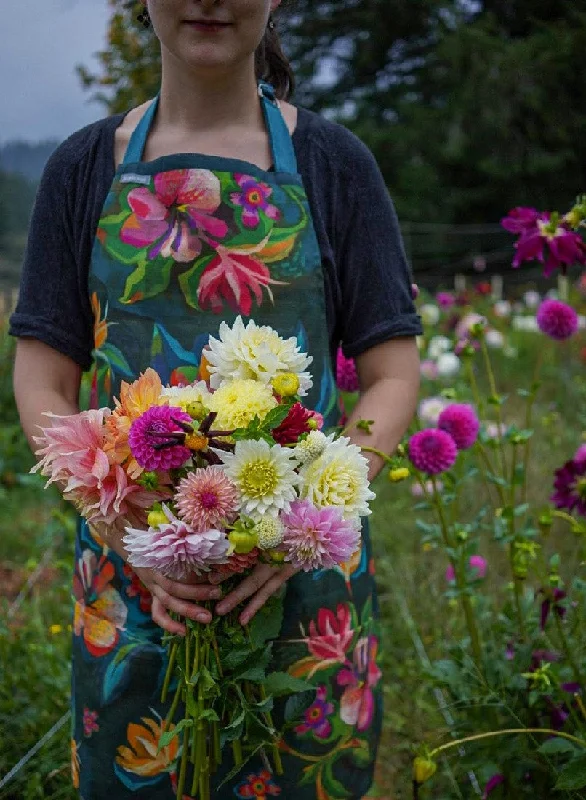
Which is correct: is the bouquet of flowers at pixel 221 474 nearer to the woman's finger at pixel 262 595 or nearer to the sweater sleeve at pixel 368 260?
the woman's finger at pixel 262 595

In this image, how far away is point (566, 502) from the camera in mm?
1532

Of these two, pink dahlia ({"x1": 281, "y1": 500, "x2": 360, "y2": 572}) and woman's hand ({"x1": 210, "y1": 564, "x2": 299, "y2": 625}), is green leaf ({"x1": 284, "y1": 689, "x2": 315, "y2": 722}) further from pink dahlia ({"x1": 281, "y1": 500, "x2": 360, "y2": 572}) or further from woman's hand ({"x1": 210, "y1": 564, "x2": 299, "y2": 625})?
pink dahlia ({"x1": 281, "y1": 500, "x2": 360, "y2": 572})

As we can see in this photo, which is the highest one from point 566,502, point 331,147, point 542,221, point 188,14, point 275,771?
point 188,14

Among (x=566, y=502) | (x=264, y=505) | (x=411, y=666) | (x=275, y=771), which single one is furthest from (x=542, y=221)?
(x=411, y=666)

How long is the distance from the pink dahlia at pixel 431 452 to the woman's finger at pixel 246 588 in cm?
52

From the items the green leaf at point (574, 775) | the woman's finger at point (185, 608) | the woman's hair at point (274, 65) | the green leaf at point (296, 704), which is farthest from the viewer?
the woman's hair at point (274, 65)

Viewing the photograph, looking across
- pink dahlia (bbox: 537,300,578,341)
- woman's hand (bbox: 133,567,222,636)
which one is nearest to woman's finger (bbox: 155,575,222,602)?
woman's hand (bbox: 133,567,222,636)

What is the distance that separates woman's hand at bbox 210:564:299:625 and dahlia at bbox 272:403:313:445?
15cm

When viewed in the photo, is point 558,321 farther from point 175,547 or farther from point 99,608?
point 175,547

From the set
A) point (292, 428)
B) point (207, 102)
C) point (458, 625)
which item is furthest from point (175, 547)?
point (458, 625)

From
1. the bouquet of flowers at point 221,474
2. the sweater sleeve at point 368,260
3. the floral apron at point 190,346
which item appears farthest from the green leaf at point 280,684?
the sweater sleeve at point 368,260

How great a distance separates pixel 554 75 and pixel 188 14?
41.2 ft

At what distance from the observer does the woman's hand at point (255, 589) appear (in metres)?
0.91

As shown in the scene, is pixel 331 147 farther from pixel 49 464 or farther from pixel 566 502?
pixel 566 502
